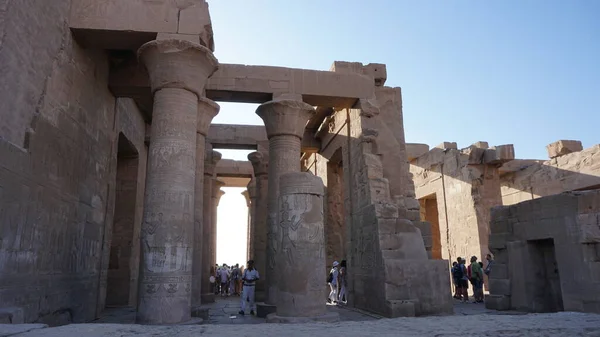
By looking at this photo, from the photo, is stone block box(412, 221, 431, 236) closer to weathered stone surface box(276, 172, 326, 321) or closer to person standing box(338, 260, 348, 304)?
person standing box(338, 260, 348, 304)

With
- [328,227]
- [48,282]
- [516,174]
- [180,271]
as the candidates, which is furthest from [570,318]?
[516,174]

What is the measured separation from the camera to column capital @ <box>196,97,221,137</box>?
1000cm

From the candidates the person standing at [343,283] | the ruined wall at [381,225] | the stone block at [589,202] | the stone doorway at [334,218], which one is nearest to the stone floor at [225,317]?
the ruined wall at [381,225]

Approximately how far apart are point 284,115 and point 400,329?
7.21 meters

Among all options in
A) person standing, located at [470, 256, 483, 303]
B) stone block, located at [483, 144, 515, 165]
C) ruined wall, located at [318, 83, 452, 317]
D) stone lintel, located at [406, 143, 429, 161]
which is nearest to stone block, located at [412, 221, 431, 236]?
ruined wall, located at [318, 83, 452, 317]

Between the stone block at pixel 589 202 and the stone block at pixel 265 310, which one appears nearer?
the stone block at pixel 589 202

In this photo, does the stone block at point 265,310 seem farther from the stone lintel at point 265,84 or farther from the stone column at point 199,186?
the stone lintel at point 265,84

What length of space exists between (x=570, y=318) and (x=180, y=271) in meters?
5.25

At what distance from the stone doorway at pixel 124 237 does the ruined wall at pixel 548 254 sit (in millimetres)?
9139

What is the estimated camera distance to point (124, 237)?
12.1m

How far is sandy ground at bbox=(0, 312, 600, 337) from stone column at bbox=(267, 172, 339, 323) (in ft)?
9.73

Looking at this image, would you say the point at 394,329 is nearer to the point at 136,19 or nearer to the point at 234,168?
the point at 136,19

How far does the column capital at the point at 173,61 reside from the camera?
7693 mm

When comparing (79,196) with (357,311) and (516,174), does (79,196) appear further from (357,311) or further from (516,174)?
(516,174)
